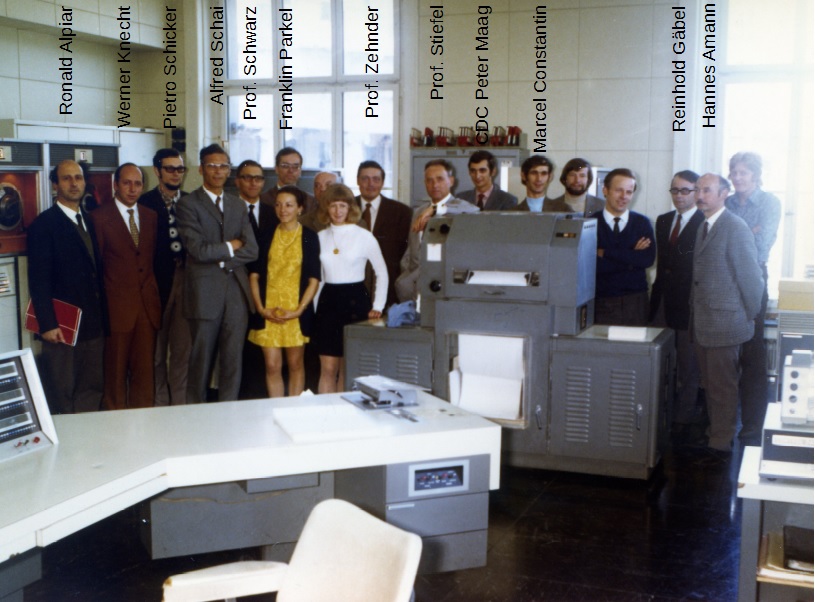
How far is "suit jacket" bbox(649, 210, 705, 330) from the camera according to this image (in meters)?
5.27

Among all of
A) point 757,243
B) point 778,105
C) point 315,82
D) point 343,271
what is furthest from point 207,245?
point 778,105

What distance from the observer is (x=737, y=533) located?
3.82m

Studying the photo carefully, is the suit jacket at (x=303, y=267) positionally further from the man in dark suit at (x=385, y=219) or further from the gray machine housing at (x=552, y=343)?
the gray machine housing at (x=552, y=343)

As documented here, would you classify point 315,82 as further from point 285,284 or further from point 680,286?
point 680,286

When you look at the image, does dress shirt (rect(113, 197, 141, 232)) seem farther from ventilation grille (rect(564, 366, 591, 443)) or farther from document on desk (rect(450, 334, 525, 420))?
ventilation grille (rect(564, 366, 591, 443))

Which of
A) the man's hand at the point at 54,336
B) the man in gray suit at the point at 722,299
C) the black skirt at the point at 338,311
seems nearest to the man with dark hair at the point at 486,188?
the black skirt at the point at 338,311

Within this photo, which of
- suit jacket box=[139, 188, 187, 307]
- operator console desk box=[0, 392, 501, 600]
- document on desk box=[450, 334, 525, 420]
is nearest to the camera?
operator console desk box=[0, 392, 501, 600]

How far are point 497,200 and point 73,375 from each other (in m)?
2.58

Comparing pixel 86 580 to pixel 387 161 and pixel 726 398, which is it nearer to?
pixel 726 398

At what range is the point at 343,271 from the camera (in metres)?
5.01

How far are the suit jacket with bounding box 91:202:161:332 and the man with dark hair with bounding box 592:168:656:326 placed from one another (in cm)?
258

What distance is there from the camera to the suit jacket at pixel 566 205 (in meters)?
5.17

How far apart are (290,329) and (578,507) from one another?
190 cm

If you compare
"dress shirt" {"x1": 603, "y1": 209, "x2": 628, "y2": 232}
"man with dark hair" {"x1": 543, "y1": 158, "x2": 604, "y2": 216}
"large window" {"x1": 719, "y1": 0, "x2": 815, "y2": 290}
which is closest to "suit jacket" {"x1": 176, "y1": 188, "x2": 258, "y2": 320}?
"man with dark hair" {"x1": 543, "y1": 158, "x2": 604, "y2": 216}
